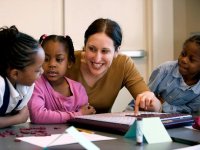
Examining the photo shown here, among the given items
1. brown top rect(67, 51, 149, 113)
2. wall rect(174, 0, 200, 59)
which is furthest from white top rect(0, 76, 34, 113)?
wall rect(174, 0, 200, 59)

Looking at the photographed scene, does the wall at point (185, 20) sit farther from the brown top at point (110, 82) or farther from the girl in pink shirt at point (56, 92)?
the girl in pink shirt at point (56, 92)

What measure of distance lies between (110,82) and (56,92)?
1.09ft

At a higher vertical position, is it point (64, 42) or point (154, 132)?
point (64, 42)

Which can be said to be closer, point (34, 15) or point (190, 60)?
point (190, 60)

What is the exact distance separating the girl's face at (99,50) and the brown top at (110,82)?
97 millimetres

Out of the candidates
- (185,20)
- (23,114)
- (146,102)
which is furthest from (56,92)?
(185,20)

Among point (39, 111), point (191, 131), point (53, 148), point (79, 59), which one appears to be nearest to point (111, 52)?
point (79, 59)

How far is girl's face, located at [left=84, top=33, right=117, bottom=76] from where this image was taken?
148cm

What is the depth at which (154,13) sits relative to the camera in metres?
2.85

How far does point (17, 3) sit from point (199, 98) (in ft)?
3.96

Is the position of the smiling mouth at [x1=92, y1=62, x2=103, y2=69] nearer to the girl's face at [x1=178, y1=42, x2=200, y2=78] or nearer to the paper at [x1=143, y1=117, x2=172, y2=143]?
the girl's face at [x1=178, y1=42, x2=200, y2=78]

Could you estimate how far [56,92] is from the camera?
1.36 m

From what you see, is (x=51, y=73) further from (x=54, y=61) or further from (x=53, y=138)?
(x=53, y=138)

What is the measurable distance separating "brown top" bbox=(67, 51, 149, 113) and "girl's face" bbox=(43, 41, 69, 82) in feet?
0.56
